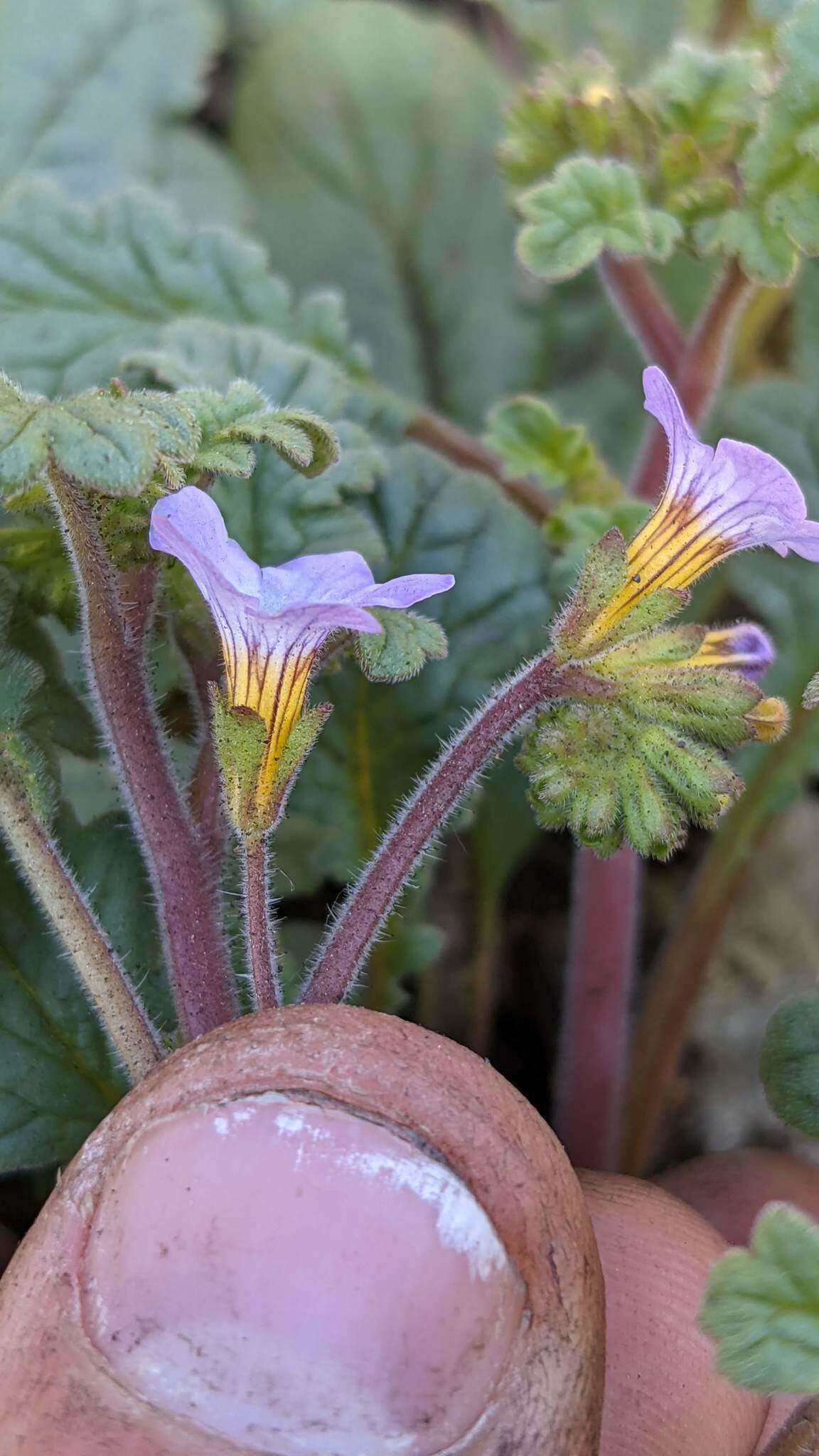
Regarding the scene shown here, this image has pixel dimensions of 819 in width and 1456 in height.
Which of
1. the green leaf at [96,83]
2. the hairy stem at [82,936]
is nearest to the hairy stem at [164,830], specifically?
the hairy stem at [82,936]

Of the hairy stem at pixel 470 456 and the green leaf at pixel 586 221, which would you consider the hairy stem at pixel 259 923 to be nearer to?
the green leaf at pixel 586 221

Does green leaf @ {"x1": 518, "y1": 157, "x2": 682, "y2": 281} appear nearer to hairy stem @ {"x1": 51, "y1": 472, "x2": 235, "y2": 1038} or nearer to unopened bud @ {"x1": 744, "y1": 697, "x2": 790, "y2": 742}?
unopened bud @ {"x1": 744, "y1": 697, "x2": 790, "y2": 742}

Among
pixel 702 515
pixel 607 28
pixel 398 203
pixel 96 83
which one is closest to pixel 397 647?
pixel 702 515

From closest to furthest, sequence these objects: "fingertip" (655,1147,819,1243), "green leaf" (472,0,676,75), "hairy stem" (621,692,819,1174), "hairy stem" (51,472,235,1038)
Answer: "hairy stem" (51,472,235,1038)
"fingertip" (655,1147,819,1243)
"hairy stem" (621,692,819,1174)
"green leaf" (472,0,676,75)

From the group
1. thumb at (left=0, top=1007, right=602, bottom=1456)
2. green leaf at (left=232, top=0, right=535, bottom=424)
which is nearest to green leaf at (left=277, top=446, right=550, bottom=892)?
thumb at (left=0, top=1007, right=602, bottom=1456)

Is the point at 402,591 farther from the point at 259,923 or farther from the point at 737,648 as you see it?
the point at 737,648

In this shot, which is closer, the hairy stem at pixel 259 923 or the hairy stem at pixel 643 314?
the hairy stem at pixel 259 923
